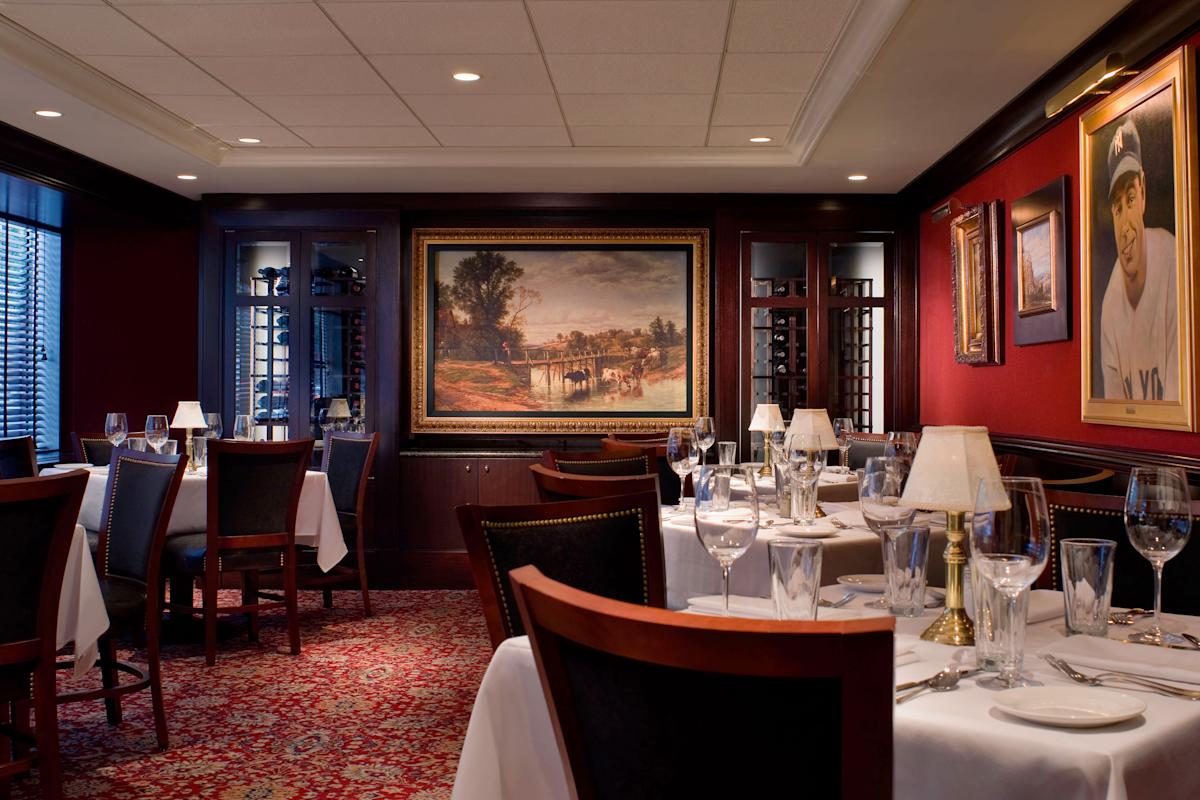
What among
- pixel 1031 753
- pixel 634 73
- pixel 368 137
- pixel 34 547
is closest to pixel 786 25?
pixel 634 73

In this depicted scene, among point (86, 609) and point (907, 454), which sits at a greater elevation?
point (907, 454)

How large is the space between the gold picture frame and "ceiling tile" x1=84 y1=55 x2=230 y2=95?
4.13 metres

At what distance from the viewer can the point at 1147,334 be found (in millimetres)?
3799

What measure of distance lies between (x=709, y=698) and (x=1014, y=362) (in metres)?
4.82

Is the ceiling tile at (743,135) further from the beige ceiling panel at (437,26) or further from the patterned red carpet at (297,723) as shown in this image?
the patterned red carpet at (297,723)

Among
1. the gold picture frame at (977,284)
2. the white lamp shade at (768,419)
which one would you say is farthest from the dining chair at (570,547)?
the gold picture frame at (977,284)

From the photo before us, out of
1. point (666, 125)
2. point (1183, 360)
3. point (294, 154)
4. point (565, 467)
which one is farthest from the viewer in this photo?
point (294, 154)

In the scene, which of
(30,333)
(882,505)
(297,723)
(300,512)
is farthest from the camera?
(30,333)

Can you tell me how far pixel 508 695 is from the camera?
156 centimetres

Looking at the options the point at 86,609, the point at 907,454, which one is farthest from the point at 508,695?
the point at 907,454

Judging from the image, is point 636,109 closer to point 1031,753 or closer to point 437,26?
point 437,26

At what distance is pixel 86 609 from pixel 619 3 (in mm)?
2924

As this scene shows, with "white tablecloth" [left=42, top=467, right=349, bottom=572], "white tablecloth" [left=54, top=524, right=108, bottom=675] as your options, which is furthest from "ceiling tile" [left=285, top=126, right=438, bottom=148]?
"white tablecloth" [left=54, top=524, right=108, bottom=675]

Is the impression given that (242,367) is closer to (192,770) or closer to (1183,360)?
(192,770)
